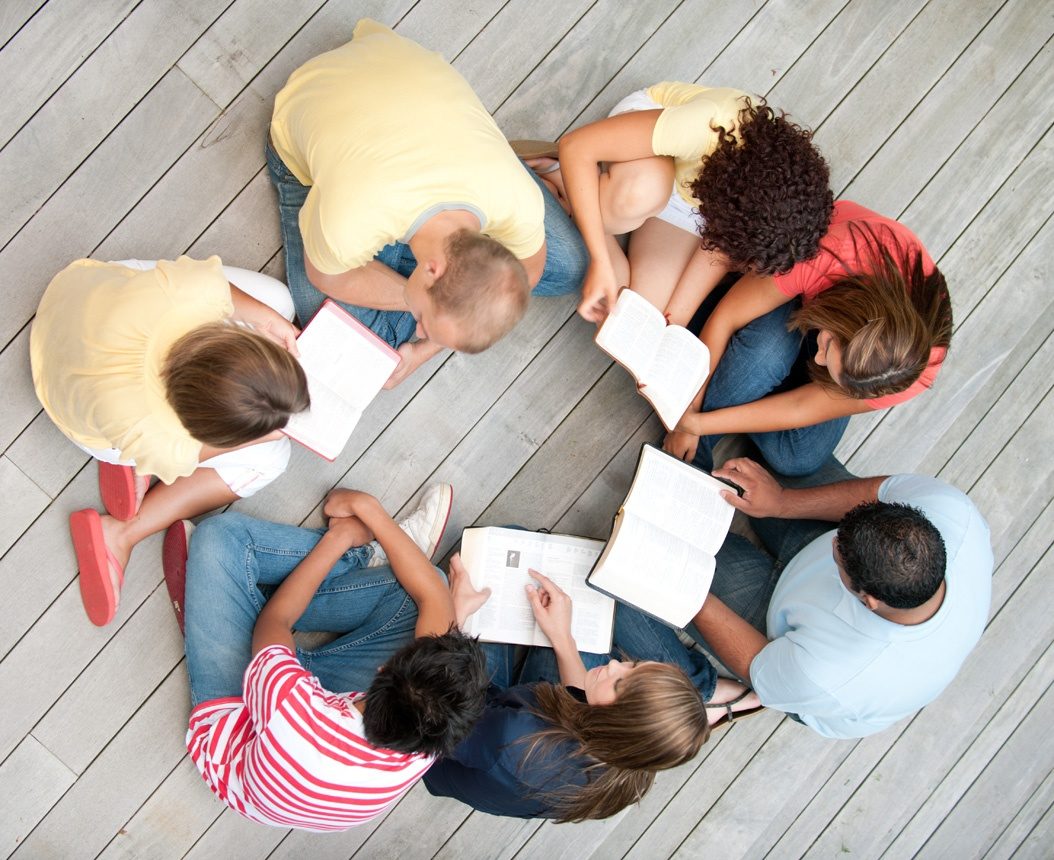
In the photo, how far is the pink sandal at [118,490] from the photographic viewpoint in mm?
1979

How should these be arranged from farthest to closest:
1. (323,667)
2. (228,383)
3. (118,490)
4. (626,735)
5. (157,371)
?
(323,667) < (118,490) < (626,735) < (157,371) < (228,383)

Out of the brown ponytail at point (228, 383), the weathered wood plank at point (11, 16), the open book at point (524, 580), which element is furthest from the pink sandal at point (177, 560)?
the weathered wood plank at point (11, 16)

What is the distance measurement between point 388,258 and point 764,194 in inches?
36.6

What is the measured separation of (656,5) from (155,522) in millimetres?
2003

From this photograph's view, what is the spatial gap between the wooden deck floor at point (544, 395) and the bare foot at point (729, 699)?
0.50 ft

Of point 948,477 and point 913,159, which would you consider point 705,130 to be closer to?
point 913,159

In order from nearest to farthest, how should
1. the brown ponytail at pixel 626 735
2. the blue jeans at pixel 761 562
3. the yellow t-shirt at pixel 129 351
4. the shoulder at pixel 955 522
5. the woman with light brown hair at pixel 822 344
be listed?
the yellow t-shirt at pixel 129 351
the brown ponytail at pixel 626 735
the woman with light brown hair at pixel 822 344
the shoulder at pixel 955 522
the blue jeans at pixel 761 562

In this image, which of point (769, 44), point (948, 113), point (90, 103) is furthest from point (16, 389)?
point (948, 113)

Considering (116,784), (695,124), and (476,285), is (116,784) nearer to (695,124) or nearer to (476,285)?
(476,285)

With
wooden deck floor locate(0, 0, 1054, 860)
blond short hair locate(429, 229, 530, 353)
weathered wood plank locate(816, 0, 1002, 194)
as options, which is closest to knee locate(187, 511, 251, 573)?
wooden deck floor locate(0, 0, 1054, 860)

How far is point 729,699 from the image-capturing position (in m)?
2.32

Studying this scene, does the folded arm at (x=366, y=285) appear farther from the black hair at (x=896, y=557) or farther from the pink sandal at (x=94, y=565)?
the black hair at (x=896, y=557)

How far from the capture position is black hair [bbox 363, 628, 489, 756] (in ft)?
5.30

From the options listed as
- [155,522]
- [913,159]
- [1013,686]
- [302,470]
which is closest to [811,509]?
[1013,686]
